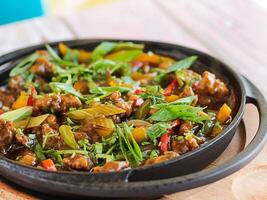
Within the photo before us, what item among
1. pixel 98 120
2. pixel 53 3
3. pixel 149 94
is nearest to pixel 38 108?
pixel 98 120

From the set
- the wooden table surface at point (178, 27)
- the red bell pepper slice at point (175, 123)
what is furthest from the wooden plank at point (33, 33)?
the red bell pepper slice at point (175, 123)

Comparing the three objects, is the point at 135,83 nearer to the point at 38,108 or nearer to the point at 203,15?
the point at 38,108

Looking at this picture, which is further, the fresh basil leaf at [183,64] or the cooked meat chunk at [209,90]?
the fresh basil leaf at [183,64]

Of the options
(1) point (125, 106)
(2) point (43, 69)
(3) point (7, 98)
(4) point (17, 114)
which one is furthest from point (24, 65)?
(1) point (125, 106)

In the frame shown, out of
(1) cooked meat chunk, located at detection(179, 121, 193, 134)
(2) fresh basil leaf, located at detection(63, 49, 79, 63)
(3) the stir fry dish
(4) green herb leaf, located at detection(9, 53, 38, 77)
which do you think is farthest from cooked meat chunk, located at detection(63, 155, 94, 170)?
(2) fresh basil leaf, located at detection(63, 49, 79, 63)

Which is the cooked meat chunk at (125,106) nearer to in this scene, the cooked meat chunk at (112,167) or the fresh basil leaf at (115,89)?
the fresh basil leaf at (115,89)

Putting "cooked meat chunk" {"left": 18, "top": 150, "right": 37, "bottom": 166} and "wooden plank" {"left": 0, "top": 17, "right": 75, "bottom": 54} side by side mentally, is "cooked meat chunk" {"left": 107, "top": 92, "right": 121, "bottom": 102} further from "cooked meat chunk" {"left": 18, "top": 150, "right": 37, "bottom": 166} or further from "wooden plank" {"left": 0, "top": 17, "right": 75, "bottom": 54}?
"wooden plank" {"left": 0, "top": 17, "right": 75, "bottom": 54}

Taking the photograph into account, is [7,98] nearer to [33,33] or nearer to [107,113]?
[107,113]
